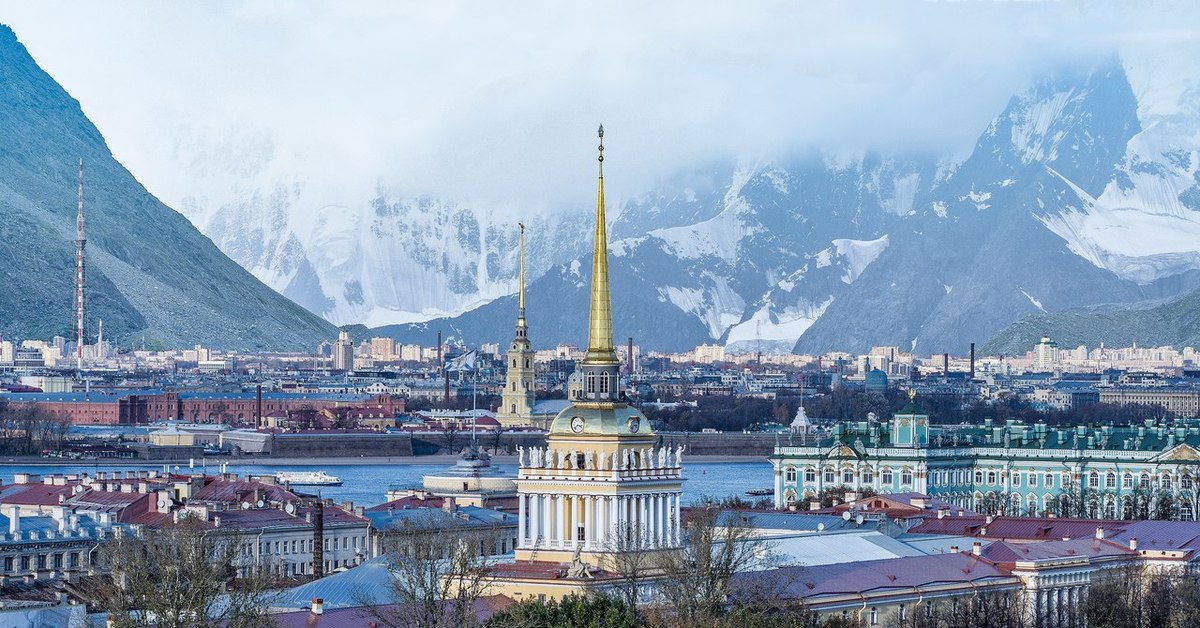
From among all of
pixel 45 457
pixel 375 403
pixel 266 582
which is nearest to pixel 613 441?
pixel 266 582

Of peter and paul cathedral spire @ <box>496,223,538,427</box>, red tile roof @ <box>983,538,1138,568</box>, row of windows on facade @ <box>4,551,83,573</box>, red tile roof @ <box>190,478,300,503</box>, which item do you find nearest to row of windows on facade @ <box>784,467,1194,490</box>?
red tile roof @ <box>190,478,300,503</box>

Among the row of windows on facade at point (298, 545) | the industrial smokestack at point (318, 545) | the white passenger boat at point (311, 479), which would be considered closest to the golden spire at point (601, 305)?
A: the industrial smokestack at point (318, 545)

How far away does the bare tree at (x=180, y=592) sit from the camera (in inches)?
1339

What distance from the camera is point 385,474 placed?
409 feet

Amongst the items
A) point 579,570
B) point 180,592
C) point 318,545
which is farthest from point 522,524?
point 318,545

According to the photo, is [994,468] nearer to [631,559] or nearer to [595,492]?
[595,492]

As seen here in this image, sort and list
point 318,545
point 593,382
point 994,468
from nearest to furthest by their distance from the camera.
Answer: point 593,382 < point 318,545 < point 994,468

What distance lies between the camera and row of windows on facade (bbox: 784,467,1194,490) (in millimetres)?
78438

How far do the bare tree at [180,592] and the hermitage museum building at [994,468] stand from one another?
3853 cm

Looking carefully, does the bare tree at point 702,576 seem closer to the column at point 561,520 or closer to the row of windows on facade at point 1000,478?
the column at point 561,520

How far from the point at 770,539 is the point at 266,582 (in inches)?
434

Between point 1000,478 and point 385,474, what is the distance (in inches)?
1901

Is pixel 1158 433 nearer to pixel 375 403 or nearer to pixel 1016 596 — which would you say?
pixel 1016 596

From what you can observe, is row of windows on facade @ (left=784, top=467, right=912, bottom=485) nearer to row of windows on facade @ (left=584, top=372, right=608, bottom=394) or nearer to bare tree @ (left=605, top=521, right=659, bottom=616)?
row of windows on facade @ (left=584, top=372, right=608, bottom=394)
